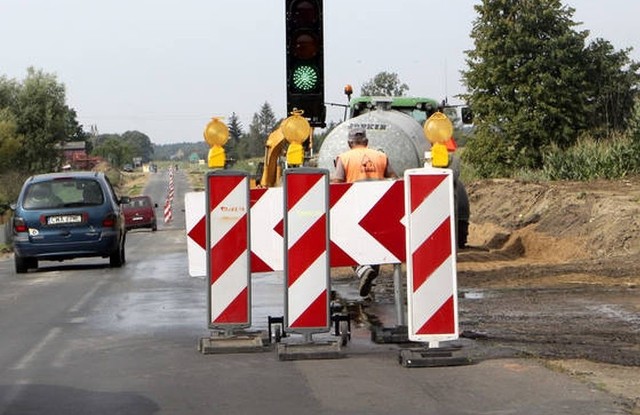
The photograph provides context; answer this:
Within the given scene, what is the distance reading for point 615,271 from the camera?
1683 cm

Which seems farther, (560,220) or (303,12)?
(560,220)

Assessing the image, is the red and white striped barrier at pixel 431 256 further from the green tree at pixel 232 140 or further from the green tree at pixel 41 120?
the green tree at pixel 41 120

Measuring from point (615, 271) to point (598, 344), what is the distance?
6467mm

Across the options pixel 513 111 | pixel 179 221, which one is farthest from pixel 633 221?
pixel 179 221

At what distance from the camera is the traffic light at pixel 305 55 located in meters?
13.8

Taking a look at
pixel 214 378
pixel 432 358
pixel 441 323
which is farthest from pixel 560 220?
pixel 214 378

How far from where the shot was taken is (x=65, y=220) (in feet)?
72.6

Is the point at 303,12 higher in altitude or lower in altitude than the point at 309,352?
higher

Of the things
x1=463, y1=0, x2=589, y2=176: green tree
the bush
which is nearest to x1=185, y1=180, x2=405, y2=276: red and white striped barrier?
the bush

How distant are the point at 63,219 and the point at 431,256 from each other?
1344 cm

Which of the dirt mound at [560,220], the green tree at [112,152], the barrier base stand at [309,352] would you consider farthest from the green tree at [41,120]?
the barrier base stand at [309,352]

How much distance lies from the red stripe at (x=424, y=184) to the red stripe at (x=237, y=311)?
6.13 feet

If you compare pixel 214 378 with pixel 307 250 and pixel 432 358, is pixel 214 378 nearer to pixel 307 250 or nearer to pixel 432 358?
pixel 307 250

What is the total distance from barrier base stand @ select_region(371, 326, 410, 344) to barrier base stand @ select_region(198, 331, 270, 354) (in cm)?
95
